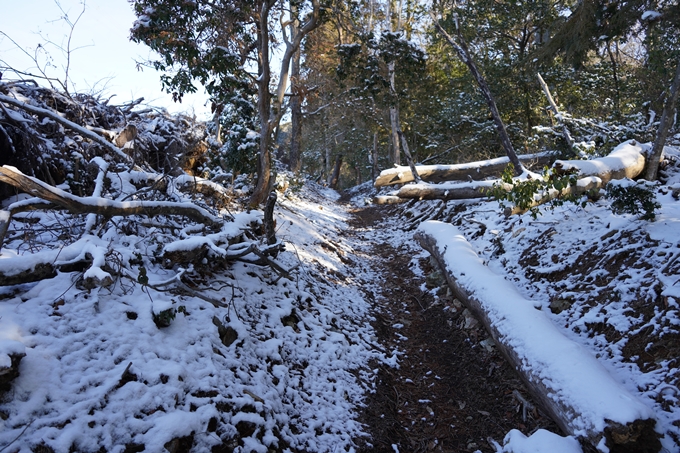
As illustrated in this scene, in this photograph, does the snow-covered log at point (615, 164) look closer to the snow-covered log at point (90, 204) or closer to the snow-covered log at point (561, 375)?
the snow-covered log at point (561, 375)

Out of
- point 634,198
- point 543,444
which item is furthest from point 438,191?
point 543,444

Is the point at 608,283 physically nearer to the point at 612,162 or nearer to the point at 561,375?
the point at 561,375

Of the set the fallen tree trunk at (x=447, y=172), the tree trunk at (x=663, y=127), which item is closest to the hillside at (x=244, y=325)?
the tree trunk at (x=663, y=127)

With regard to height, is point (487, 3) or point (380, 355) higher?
point (487, 3)

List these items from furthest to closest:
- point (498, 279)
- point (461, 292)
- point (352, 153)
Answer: point (352, 153), point (461, 292), point (498, 279)

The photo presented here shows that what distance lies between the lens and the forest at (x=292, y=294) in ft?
7.95

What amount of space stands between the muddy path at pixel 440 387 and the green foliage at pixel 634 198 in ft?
7.63

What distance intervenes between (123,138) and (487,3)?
40.5ft

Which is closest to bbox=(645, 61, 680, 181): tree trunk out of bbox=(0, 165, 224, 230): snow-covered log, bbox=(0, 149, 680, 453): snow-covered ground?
bbox=(0, 149, 680, 453): snow-covered ground

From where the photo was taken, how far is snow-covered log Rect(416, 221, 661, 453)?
2379mm

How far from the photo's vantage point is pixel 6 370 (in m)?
1.95

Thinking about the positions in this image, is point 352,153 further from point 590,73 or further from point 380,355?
point 380,355

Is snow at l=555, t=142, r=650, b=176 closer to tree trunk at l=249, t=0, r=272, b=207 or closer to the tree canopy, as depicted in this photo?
the tree canopy

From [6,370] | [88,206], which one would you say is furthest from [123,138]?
[6,370]
